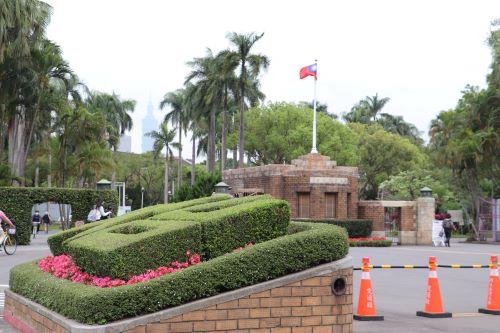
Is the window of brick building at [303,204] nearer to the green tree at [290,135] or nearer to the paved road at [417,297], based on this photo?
the paved road at [417,297]

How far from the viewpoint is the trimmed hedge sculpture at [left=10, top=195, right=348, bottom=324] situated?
22.7 feet

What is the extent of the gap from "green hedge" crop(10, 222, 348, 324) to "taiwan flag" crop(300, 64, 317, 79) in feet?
99.3

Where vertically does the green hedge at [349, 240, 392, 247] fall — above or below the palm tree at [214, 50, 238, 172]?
below

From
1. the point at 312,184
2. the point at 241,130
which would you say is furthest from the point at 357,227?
the point at 241,130

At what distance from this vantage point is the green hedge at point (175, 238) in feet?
25.1

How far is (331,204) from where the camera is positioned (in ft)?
121

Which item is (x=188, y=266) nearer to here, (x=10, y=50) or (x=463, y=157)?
(x=10, y=50)

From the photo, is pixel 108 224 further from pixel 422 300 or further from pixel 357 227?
pixel 357 227

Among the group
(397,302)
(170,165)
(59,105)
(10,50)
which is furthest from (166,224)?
(170,165)

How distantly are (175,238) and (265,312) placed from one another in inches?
53.4

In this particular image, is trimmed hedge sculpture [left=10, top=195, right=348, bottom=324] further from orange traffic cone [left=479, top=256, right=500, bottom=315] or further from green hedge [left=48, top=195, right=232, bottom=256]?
orange traffic cone [left=479, top=256, right=500, bottom=315]

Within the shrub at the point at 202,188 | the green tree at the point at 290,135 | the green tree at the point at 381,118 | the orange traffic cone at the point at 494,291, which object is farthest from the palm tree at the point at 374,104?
the orange traffic cone at the point at 494,291

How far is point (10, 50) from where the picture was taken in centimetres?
3319

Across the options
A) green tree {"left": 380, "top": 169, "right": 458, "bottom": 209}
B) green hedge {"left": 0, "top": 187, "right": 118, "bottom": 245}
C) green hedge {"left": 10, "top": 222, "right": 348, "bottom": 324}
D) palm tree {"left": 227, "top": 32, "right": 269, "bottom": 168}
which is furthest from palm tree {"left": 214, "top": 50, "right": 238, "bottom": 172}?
green hedge {"left": 10, "top": 222, "right": 348, "bottom": 324}
